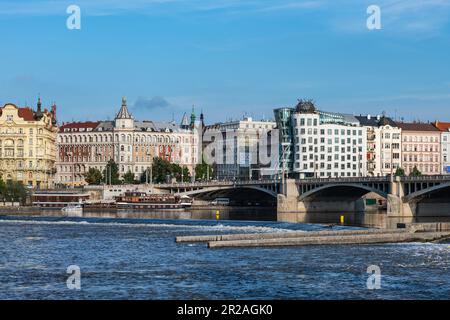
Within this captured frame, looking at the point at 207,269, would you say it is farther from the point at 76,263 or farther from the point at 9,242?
the point at 9,242

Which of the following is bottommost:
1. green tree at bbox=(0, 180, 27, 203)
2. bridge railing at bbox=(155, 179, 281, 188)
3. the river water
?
the river water

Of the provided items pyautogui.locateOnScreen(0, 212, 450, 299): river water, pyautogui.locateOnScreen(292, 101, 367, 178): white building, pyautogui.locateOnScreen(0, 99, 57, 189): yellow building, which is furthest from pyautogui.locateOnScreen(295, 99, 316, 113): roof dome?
pyautogui.locateOnScreen(0, 212, 450, 299): river water

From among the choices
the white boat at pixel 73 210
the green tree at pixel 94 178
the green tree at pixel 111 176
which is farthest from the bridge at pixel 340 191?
the green tree at pixel 94 178

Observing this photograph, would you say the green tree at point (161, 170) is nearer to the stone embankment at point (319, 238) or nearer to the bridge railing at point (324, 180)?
the bridge railing at point (324, 180)

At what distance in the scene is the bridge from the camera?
5143 inches

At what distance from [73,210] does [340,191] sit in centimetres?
4014

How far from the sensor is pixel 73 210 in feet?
491

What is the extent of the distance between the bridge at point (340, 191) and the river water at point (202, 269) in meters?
48.1

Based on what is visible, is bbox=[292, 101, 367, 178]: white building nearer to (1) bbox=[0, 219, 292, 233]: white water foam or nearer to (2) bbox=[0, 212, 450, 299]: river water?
(1) bbox=[0, 219, 292, 233]: white water foam

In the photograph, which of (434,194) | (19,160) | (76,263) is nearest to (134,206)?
(19,160)

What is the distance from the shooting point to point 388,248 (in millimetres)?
77062

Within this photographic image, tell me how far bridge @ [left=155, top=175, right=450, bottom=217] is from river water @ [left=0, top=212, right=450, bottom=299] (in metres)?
48.1

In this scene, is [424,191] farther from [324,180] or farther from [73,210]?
[73,210]

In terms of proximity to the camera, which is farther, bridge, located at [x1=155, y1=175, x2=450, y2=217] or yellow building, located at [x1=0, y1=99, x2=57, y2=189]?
yellow building, located at [x1=0, y1=99, x2=57, y2=189]
